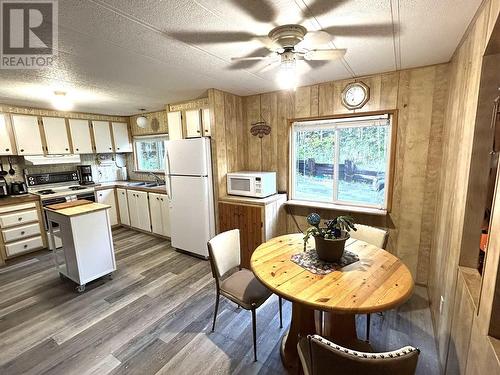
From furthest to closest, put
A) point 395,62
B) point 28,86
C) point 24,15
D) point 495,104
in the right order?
point 28,86 < point 395,62 < point 24,15 < point 495,104

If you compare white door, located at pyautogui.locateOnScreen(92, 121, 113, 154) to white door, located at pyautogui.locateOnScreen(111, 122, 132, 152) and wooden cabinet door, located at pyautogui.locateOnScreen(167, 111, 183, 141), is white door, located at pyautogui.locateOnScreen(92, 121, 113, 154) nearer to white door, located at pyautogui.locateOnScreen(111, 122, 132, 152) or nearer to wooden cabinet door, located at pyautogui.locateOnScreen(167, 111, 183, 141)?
white door, located at pyautogui.locateOnScreen(111, 122, 132, 152)

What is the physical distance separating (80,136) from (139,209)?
169 centimetres

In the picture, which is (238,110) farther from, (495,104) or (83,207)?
(495,104)

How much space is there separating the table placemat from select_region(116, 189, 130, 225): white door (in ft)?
12.8

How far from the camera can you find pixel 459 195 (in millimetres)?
1553

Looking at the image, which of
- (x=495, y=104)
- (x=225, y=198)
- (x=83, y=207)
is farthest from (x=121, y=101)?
(x=495, y=104)

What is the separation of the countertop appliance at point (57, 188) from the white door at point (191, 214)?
179 centimetres

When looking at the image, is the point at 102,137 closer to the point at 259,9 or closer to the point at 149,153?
the point at 149,153

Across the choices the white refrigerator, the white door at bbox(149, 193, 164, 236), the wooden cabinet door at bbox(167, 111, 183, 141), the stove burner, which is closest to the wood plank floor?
the white refrigerator

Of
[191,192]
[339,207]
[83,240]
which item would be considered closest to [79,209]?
[83,240]

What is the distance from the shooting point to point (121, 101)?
11.7 feet

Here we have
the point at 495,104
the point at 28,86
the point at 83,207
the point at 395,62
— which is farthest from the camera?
the point at 83,207

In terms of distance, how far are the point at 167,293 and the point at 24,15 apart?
8.33 ft

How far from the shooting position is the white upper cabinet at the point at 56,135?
3.91 metres
